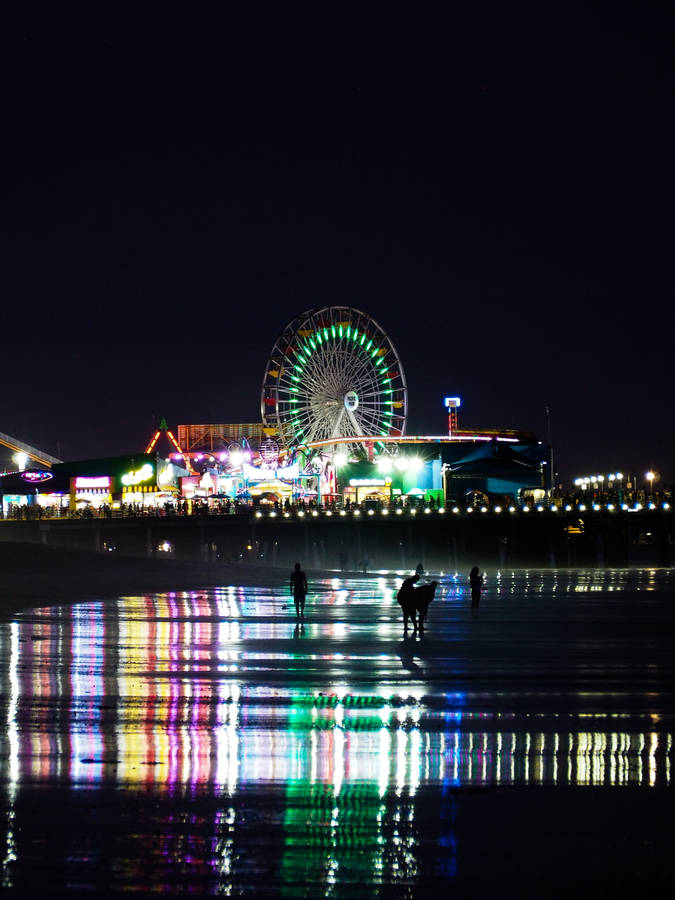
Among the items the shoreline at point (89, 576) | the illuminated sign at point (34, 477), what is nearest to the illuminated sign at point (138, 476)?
the illuminated sign at point (34, 477)

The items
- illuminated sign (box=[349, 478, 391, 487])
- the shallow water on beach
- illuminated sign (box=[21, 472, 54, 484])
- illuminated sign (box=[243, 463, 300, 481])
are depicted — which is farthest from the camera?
illuminated sign (box=[243, 463, 300, 481])

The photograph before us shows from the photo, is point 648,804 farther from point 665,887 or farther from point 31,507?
point 31,507

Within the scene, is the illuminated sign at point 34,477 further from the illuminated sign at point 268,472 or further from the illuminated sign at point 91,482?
the illuminated sign at point 268,472

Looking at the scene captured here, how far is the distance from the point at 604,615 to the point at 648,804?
21.1 metres

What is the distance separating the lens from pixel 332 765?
10359 mm

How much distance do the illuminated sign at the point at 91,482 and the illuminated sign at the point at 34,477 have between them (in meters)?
2.63

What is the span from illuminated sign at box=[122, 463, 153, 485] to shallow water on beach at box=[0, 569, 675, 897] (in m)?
73.5

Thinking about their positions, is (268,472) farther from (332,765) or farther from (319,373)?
(332,765)

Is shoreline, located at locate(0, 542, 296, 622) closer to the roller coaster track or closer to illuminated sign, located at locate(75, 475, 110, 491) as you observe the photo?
illuminated sign, located at locate(75, 475, 110, 491)

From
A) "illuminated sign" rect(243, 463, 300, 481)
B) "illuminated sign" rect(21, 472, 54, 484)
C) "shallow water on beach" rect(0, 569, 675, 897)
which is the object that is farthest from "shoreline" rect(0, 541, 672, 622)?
"illuminated sign" rect(243, 463, 300, 481)

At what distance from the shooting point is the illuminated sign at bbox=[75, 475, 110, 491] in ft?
300

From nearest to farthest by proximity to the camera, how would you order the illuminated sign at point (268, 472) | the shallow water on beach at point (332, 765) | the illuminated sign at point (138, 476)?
the shallow water on beach at point (332, 765)
the illuminated sign at point (138, 476)
the illuminated sign at point (268, 472)

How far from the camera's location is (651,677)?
1653 centimetres

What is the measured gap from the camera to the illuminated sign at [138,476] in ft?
308
